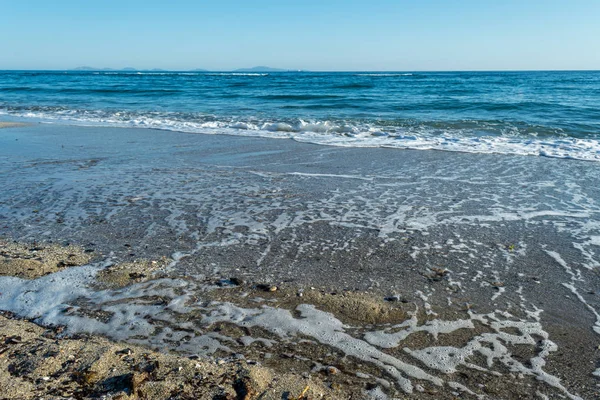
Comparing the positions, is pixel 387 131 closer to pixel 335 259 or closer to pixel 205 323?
pixel 335 259

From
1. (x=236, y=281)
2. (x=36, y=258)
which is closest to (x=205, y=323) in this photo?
(x=236, y=281)

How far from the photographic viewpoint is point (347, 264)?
3770 mm

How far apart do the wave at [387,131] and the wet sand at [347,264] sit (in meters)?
2.49

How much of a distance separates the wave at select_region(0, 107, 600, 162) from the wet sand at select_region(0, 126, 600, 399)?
8.18ft

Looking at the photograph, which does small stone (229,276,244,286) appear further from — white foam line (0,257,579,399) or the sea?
white foam line (0,257,579,399)

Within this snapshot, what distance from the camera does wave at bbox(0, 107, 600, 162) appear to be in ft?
31.8

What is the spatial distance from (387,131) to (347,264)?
8.88 metres

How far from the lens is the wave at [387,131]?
31.8 feet

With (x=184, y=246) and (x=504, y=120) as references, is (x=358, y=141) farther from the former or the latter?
(x=184, y=246)

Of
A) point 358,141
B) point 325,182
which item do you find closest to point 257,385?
point 325,182

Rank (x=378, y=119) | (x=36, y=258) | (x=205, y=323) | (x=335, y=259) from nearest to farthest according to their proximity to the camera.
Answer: (x=205, y=323), (x=36, y=258), (x=335, y=259), (x=378, y=119)

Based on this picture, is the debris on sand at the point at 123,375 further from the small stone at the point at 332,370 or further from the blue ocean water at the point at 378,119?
the blue ocean water at the point at 378,119

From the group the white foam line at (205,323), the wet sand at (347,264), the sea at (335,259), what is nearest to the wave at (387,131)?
the sea at (335,259)

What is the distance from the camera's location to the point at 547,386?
235 centimetres
